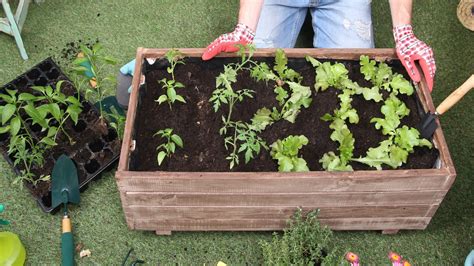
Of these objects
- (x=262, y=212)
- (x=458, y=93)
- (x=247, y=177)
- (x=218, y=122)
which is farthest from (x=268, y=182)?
(x=458, y=93)

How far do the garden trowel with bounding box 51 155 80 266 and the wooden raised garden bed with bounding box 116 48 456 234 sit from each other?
0.25 metres

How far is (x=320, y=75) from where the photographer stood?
1716 mm

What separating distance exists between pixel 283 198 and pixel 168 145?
0.39m

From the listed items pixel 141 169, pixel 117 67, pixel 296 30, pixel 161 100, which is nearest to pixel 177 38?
pixel 117 67

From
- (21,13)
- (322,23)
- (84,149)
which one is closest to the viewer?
(84,149)

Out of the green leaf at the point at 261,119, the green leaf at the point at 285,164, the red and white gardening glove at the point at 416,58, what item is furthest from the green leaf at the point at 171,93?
the red and white gardening glove at the point at 416,58

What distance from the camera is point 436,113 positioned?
1580 millimetres

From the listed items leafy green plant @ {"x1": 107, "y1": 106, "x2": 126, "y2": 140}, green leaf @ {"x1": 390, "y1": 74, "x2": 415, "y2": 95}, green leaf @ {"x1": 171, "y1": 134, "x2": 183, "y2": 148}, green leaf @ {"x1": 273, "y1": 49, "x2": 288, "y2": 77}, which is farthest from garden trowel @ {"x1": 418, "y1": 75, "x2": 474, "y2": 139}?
leafy green plant @ {"x1": 107, "y1": 106, "x2": 126, "y2": 140}

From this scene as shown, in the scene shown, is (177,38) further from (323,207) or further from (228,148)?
(323,207)

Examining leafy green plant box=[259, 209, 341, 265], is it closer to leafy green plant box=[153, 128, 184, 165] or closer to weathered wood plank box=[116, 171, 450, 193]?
weathered wood plank box=[116, 171, 450, 193]

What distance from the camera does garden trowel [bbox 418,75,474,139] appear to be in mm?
1535

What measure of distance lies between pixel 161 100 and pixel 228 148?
266mm

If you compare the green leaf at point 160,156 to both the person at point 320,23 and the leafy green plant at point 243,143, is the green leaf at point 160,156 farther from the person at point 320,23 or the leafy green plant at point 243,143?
the person at point 320,23

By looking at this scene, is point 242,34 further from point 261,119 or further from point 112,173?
point 112,173
